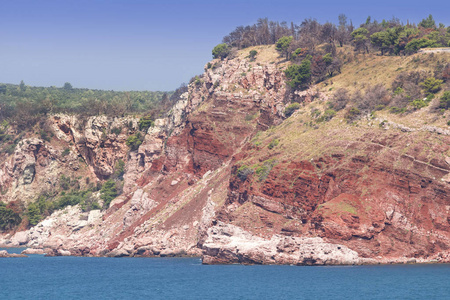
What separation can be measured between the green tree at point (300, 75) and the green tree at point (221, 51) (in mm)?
32662

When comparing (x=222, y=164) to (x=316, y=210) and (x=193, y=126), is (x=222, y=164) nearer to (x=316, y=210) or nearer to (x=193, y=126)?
(x=193, y=126)

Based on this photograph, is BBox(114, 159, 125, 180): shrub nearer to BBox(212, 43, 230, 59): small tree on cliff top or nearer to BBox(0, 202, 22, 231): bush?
BBox(0, 202, 22, 231): bush

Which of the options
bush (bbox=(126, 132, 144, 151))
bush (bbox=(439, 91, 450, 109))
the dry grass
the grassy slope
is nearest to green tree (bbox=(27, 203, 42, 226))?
bush (bbox=(126, 132, 144, 151))

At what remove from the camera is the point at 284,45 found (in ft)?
478

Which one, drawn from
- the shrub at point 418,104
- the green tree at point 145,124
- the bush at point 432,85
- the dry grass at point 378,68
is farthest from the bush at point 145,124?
the shrub at point 418,104

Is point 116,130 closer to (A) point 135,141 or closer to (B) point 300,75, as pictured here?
(A) point 135,141

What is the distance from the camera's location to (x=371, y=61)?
129000 millimetres

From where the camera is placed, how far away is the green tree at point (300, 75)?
125312 millimetres

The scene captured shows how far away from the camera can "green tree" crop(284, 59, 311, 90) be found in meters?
125

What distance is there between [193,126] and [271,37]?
47.5 meters

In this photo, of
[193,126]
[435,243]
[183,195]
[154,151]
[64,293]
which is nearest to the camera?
[64,293]

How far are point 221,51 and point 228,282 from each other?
95306 millimetres

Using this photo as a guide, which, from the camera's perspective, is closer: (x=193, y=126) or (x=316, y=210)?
(x=316, y=210)

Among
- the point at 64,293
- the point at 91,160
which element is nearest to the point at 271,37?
the point at 91,160
